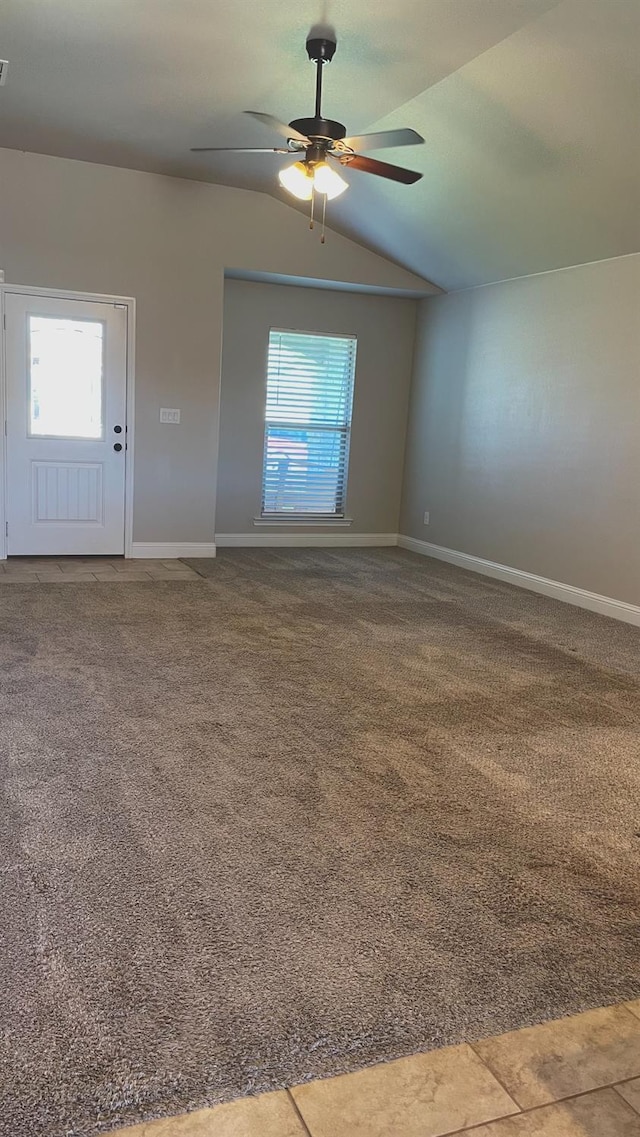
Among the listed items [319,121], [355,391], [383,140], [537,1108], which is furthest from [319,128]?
[355,391]

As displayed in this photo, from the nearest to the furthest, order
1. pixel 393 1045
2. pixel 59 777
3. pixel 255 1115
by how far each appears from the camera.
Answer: pixel 255 1115 → pixel 393 1045 → pixel 59 777

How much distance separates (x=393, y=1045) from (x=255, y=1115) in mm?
315

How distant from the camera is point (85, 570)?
598 centimetres

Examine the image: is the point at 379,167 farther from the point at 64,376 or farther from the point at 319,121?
the point at 64,376

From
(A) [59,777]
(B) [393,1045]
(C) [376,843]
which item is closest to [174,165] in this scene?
(A) [59,777]

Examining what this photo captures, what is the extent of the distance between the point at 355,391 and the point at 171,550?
2.50 metres

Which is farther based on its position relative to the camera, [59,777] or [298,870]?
[59,777]

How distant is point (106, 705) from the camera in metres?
3.23

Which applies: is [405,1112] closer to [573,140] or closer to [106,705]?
[106,705]

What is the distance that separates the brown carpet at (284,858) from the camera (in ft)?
5.01

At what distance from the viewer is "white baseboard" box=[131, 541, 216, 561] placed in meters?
6.62

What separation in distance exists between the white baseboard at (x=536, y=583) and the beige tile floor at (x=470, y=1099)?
4087 mm

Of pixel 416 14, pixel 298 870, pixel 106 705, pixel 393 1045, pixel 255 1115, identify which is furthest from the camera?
pixel 416 14

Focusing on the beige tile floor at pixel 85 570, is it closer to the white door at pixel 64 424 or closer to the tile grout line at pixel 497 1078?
Result: the white door at pixel 64 424
